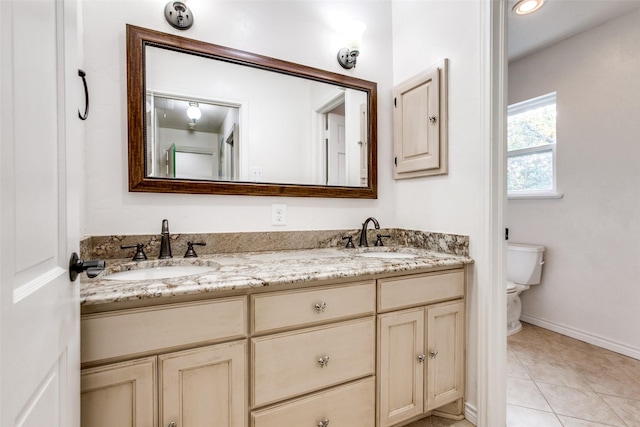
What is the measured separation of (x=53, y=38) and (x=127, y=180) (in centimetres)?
81

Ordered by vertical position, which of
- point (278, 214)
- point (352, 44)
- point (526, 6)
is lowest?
point (278, 214)

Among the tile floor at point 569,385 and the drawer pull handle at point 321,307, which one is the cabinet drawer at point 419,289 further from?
the tile floor at point 569,385

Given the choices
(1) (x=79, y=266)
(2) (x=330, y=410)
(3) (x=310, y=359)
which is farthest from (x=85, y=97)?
(2) (x=330, y=410)

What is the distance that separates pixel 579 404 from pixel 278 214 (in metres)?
1.90

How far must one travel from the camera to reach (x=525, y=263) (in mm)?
2572

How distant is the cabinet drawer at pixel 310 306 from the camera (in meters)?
1.02

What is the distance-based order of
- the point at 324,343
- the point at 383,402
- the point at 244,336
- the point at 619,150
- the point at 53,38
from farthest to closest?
the point at 619,150 → the point at 383,402 → the point at 324,343 → the point at 244,336 → the point at 53,38

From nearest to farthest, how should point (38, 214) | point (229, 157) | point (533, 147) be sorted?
point (38, 214), point (229, 157), point (533, 147)

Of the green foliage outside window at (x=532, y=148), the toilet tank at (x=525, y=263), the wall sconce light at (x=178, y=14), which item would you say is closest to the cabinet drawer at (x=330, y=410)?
the wall sconce light at (x=178, y=14)

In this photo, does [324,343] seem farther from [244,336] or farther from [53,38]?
[53,38]

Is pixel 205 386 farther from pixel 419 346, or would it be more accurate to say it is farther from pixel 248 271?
pixel 419 346

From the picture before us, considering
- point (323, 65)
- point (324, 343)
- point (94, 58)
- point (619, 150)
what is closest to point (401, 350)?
point (324, 343)

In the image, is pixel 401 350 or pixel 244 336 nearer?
pixel 244 336

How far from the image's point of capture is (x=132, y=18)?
1351 millimetres
